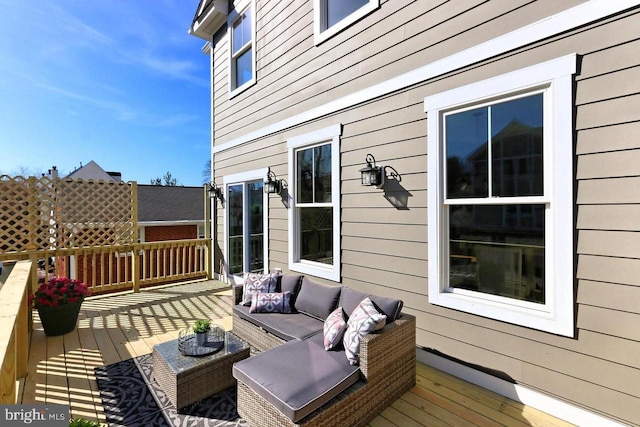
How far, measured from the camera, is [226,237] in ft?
20.6

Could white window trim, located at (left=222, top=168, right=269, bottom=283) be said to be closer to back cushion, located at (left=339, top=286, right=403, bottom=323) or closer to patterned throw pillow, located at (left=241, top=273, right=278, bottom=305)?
patterned throw pillow, located at (left=241, top=273, right=278, bottom=305)

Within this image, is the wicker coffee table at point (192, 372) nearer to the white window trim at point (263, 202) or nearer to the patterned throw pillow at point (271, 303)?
the patterned throw pillow at point (271, 303)

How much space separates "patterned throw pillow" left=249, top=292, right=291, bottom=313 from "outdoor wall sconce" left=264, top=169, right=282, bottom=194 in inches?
72.3

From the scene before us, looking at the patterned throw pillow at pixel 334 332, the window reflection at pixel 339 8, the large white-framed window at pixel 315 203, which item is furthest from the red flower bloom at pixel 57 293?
the window reflection at pixel 339 8

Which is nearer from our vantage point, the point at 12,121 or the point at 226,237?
the point at 226,237

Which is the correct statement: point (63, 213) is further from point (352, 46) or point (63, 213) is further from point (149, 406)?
point (352, 46)

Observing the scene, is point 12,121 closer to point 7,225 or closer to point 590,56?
point 7,225

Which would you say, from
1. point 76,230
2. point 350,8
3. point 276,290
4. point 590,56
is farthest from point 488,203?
point 76,230

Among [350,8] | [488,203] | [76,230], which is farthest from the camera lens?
[76,230]

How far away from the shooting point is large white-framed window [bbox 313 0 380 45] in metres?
3.50

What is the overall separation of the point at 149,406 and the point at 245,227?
12.1 feet

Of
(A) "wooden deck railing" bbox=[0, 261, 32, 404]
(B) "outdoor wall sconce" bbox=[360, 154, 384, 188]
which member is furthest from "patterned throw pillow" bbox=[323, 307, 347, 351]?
(A) "wooden deck railing" bbox=[0, 261, 32, 404]

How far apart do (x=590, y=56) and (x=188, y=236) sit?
48.5 feet

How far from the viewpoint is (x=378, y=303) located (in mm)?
2707
